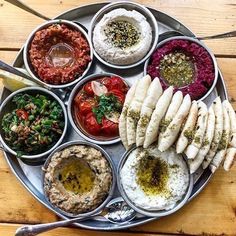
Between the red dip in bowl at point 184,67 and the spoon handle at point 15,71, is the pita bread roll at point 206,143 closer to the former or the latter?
the red dip in bowl at point 184,67

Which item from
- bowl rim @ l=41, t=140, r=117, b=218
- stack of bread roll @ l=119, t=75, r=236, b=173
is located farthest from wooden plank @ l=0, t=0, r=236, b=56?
bowl rim @ l=41, t=140, r=117, b=218

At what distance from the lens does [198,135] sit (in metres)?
2.19

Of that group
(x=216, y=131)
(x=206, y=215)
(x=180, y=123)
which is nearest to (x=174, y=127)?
(x=180, y=123)

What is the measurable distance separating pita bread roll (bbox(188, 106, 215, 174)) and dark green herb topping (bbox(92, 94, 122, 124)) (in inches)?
12.7

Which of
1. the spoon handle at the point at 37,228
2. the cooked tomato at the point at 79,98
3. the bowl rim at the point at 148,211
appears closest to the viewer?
the spoon handle at the point at 37,228

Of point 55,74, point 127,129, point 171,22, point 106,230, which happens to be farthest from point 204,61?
point 106,230

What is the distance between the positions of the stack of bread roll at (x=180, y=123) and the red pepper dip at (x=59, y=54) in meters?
0.25

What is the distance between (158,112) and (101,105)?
24 cm

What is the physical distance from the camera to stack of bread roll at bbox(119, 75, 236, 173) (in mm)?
2201

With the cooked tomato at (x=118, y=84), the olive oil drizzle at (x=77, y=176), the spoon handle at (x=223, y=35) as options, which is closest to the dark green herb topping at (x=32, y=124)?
Result: the olive oil drizzle at (x=77, y=176)

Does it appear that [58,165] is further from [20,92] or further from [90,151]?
[20,92]

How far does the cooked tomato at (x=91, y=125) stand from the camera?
7.69 feet

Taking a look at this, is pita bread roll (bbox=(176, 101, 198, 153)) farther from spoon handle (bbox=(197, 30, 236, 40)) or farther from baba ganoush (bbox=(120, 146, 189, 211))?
spoon handle (bbox=(197, 30, 236, 40))

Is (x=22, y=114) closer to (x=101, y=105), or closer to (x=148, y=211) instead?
(x=101, y=105)
